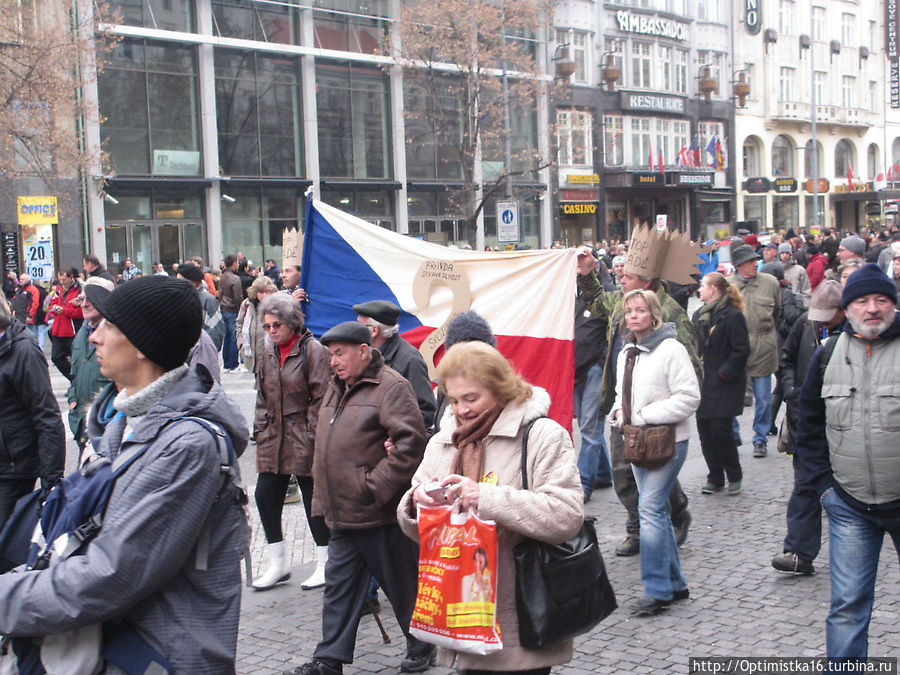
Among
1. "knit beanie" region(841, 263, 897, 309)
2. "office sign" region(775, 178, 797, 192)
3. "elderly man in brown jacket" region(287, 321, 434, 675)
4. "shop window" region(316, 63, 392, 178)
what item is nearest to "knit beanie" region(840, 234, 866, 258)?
"knit beanie" region(841, 263, 897, 309)

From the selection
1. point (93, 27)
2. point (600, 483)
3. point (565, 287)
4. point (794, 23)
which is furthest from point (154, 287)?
point (794, 23)

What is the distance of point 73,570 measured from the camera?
2.23m

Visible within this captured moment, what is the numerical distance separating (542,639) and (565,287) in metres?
3.40

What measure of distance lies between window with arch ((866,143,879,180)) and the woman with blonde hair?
5923 cm

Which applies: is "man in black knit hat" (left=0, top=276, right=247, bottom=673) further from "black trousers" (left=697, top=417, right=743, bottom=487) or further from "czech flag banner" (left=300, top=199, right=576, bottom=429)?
"black trousers" (left=697, top=417, right=743, bottom=487)

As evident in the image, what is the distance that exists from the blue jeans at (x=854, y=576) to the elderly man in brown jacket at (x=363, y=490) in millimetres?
1857

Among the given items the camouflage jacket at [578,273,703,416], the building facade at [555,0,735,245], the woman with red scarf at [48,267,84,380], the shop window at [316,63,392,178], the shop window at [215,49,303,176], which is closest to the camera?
the camouflage jacket at [578,273,703,416]

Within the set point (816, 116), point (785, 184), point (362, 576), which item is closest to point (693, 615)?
point (362, 576)

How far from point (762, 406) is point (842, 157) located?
55.6 metres

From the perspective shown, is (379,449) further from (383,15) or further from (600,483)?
(383,15)

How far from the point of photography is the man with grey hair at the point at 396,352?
205 inches

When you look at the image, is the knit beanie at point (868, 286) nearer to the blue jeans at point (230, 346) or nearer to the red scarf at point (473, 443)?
the red scarf at point (473, 443)

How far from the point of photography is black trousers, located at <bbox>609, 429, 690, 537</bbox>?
20.6 feet

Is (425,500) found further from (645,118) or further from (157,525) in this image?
(645,118)
